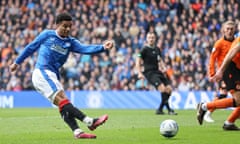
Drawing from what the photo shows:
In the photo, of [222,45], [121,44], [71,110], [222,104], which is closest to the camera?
[71,110]

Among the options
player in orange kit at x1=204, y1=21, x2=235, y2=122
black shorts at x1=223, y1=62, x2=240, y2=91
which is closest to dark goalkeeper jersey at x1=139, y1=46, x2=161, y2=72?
player in orange kit at x1=204, y1=21, x2=235, y2=122

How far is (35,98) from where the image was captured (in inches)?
1104

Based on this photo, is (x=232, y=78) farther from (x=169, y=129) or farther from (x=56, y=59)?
(x=56, y=59)

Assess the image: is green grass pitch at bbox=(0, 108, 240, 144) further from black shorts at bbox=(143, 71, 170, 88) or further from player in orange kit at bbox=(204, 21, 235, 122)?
black shorts at bbox=(143, 71, 170, 88)

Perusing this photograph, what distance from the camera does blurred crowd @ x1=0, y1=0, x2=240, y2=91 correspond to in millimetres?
26891

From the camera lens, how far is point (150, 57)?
1948 centimetres

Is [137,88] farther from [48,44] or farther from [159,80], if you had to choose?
[48,44]

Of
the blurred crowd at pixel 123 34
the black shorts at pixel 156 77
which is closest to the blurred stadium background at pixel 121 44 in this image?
the blurred crowd at pixel 123 34

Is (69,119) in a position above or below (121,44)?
above

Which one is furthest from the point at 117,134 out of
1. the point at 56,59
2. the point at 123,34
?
the point at 123,34

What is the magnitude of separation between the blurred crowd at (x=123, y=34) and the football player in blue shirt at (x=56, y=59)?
576 inches

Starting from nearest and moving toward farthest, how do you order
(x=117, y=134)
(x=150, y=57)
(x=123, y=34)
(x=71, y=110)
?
(x=71, y=110) < (x=117, y=134) < (x=150, y=57) < (x=123, y=34)

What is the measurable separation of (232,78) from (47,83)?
3.48m

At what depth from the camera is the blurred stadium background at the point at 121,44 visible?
26203mm
